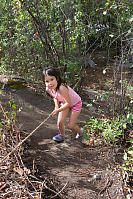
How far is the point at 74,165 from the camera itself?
274 cm

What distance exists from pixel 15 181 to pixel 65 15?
156 inches

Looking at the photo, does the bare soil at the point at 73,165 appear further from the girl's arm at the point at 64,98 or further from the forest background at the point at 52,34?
the forest background at the point at 52,34

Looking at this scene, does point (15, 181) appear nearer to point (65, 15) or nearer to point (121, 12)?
point (121, 12)

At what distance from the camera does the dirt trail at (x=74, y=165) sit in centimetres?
228

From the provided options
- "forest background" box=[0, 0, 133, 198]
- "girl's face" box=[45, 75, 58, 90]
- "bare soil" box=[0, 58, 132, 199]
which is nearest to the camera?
"bare soil" box=[0, 58, 132, 199]

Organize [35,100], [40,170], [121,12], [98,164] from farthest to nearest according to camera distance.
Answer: [35,100]
[121,12]
[98,164]
[40,170]

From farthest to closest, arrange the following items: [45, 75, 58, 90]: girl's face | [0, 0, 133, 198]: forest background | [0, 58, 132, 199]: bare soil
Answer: [0, 0, 133, 198]: forest background < [45, 75, 58, 90]: girl's face < [0, 58, 132, 199]: bare soil

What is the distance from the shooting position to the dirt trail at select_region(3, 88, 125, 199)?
2.28 metres

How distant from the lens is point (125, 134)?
10.4ft

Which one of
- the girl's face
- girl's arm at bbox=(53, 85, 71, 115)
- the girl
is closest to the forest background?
the girl

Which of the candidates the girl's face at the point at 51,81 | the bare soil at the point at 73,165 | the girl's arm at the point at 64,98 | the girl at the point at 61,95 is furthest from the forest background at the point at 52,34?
the girl's face at the point at 51,81

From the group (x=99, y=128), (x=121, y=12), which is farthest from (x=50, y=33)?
(x=99, y=128)

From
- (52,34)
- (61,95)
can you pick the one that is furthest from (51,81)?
(52,34)

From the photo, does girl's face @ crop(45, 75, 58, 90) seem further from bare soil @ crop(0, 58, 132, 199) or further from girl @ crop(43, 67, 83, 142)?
bare soil @ crop(0, 58, 132, 199)
